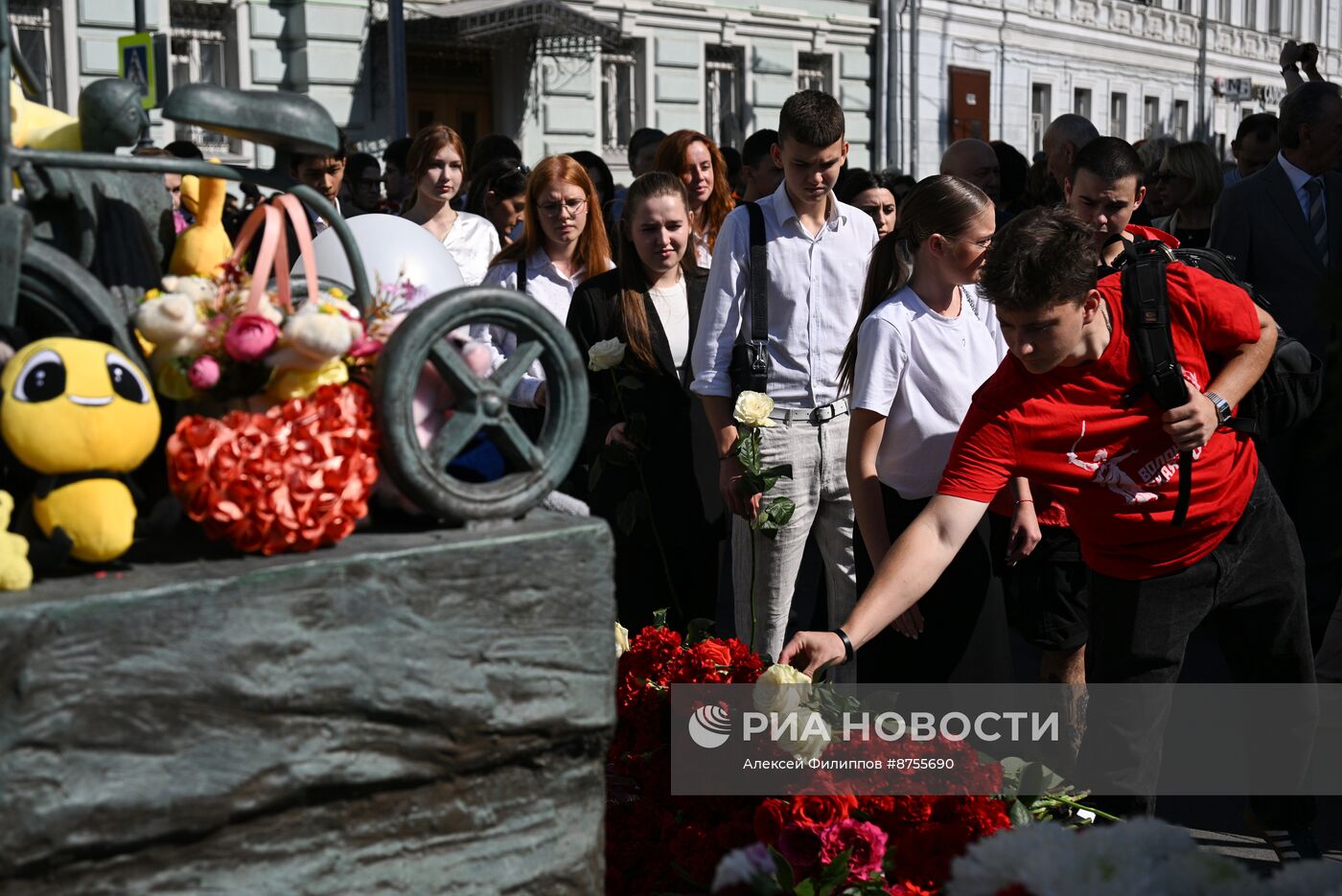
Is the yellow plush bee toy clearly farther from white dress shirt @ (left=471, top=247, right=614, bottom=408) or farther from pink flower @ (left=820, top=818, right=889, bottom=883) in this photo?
white dress shirt @ (left=471, top=247, right=614, bottom=408)

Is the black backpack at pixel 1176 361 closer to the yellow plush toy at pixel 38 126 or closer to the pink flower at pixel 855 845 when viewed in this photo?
the pink flower at pixel 855 845

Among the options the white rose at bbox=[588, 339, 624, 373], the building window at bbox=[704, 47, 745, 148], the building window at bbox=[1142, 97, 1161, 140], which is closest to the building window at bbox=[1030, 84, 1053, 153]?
the building window at bbox=[1142, 97, 1161, 140]

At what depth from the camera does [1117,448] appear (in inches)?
121

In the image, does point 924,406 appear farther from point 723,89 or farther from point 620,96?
point 723,89

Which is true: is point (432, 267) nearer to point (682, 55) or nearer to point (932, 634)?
point (932, 634)

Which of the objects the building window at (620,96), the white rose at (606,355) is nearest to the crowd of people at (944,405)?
the white rose at (606,355)

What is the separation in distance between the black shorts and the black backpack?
801 millimetres

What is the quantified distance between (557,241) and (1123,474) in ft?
8.52

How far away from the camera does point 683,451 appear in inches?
182

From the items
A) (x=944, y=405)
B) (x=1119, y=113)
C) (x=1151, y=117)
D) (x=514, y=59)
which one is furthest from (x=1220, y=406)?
(x=1151, y=117)

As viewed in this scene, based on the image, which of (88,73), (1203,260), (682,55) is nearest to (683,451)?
(1203,260)

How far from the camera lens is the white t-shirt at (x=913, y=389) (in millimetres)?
3750

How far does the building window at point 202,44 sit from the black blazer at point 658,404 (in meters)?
11.9

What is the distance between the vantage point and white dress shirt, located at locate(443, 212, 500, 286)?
5762 millimetres
